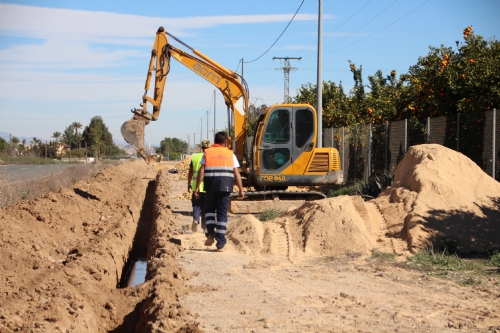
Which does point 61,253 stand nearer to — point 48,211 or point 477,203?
point 48,211

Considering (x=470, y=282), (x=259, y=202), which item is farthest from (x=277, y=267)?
(x=259, y=202)

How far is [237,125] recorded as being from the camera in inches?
739

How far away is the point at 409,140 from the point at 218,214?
32.1ft

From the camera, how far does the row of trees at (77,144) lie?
84438 millimetres

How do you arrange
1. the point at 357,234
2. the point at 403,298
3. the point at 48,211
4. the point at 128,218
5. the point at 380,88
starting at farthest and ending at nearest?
the point at 380,88 < the point at 128,218 < the point at 48,211 < the point at 357,234 < the point at 403,298

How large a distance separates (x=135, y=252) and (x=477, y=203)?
23.2ft

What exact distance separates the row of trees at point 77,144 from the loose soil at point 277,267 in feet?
210

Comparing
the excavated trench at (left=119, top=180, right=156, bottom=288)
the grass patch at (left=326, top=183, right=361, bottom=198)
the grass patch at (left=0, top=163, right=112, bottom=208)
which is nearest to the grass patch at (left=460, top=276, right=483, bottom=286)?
the excavated trench at (left=119, top=180, right=156, bottom=288)

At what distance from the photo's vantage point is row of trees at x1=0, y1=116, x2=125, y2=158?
84.4 metres

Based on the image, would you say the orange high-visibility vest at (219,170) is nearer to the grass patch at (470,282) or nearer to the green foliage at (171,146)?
the grass patch at (470,282)

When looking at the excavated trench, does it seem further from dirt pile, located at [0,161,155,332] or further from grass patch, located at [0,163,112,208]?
grass patch, located at [0,163,112,208]

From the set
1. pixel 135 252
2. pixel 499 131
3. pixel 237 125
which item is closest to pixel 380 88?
pixel 237 125

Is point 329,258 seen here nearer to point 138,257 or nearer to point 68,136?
point 138,257

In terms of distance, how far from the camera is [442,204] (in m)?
11.7
